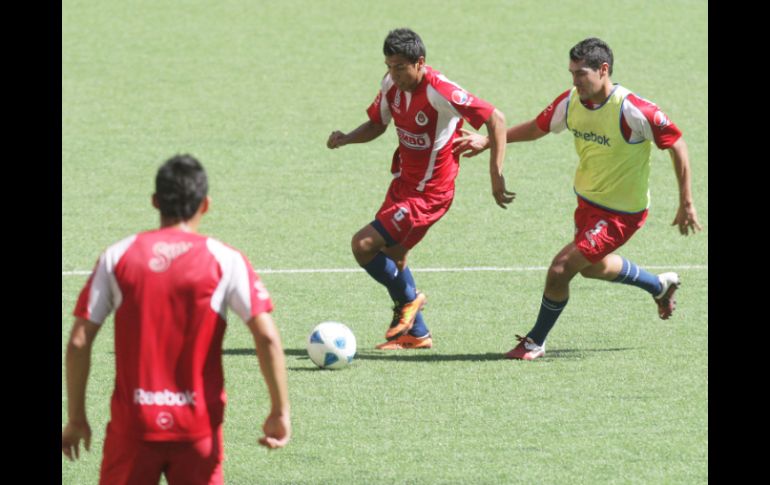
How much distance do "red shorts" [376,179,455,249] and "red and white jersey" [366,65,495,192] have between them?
7cm

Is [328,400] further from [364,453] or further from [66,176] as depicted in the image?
[66,176]

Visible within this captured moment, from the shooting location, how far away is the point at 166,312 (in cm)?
539

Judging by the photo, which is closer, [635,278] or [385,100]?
[635,278]

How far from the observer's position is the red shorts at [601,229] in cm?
982

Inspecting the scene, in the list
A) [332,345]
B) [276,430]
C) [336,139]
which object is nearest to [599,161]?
[336,139]

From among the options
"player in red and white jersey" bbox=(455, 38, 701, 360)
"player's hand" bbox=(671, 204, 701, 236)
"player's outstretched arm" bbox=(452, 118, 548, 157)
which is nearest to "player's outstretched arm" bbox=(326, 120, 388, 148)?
"player's outstretched arm" bbox=(452, 118, 548, 157)

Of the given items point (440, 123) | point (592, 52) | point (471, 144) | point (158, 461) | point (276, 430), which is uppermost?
point (592, 52)

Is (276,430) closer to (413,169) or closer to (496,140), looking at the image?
(496,140)

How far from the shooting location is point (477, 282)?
12570mm

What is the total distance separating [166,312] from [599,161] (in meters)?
5.27

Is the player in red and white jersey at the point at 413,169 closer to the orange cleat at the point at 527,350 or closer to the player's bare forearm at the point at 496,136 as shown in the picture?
the player's bare forearm at the point at 496,136

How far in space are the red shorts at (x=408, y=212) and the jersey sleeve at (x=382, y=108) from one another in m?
0.50

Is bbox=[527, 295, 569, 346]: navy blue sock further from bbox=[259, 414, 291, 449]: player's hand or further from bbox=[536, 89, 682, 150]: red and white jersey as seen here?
bbox=[259, 414, 291, 449]: player's hand

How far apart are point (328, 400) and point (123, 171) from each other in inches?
336
